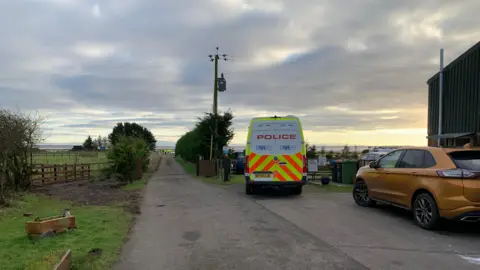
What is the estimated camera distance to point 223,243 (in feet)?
21.1

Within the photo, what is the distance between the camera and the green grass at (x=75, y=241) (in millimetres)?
5211

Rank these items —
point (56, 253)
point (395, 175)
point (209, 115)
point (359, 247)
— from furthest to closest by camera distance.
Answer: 1. point (209, 115)
2. point (395, 175)
3. point (359, 247)
4. point (56, 253)

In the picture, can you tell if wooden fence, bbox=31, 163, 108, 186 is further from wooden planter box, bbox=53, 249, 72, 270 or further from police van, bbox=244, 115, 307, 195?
wooden planter box, bbox=53, 249, 72, 270

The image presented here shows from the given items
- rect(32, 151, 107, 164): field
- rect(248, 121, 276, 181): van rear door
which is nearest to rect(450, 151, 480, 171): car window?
rect(248, 121, 276, 181): van rear door

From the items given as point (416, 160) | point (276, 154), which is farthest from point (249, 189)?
point (416, 160)

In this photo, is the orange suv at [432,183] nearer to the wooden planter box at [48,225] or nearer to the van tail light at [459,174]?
the van tail light at [459,174]

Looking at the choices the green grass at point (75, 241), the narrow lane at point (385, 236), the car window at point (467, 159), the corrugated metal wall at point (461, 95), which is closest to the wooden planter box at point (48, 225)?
the green grass at point (75, 241)

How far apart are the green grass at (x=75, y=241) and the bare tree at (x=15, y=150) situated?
108 inches

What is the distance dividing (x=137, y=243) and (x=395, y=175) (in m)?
5.66

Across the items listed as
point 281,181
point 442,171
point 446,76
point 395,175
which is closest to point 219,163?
point 281,181

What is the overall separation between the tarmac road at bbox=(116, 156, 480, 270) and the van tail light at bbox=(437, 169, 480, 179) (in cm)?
106

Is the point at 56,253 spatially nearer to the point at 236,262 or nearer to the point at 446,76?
the point at 236,262

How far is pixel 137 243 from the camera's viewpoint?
657 centimetres

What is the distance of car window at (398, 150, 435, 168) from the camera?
7.68 m
